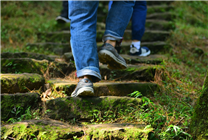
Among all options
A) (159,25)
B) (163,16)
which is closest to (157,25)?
(159,25)

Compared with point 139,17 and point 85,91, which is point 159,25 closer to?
point 139,17

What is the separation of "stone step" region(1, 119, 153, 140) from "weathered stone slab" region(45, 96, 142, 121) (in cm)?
22

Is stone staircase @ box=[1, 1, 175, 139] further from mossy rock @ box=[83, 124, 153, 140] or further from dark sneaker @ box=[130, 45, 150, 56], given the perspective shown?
dark sneaker @ box=[130, 45, 150, 56]

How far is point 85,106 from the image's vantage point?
1.84 metres

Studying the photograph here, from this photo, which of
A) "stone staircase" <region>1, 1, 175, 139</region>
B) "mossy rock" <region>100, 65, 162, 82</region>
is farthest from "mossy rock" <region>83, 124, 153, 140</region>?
"mossy rock" <region>100, 65, 162, 82</region>

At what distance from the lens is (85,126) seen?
1.68 metres

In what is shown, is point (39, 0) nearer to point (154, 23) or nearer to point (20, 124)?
point (154, 23)

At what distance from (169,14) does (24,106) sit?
3.94 m

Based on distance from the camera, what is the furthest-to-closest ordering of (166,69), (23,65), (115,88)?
(166,69)
(23,65)
(115,88)

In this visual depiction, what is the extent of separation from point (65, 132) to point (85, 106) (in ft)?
1.27

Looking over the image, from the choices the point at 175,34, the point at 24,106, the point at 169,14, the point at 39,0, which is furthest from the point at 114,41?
the point at 39,0

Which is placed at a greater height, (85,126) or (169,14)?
(169,14)

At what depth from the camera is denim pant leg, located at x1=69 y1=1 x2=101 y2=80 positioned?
170 cm

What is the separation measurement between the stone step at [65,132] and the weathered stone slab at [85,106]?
8.8 inches
